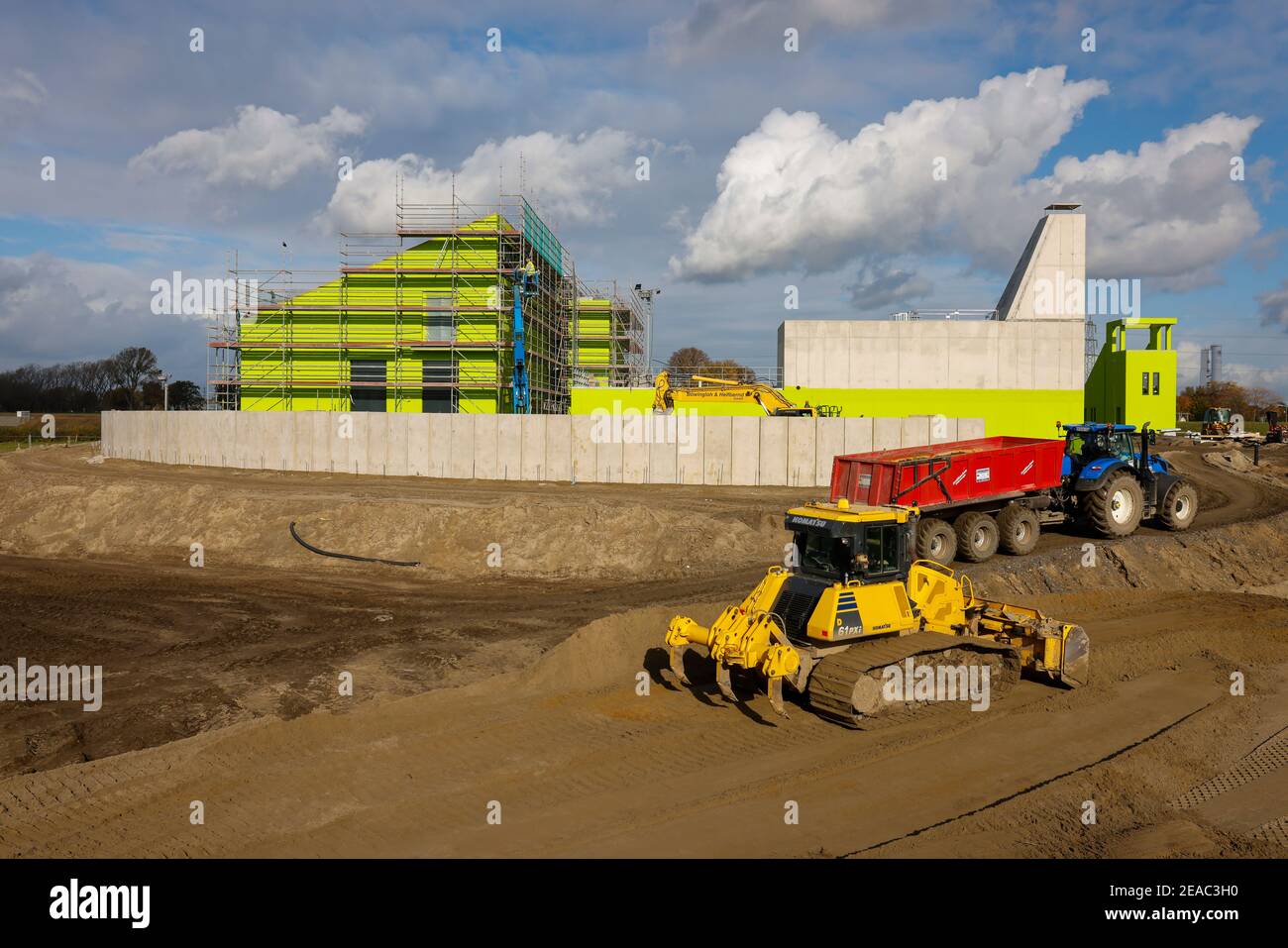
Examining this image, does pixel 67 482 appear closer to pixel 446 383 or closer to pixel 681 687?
pixel 446 383

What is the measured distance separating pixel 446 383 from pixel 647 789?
35.2 metres

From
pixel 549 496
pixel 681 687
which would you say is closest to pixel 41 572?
pixel 549 496

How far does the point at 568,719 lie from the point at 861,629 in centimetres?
361

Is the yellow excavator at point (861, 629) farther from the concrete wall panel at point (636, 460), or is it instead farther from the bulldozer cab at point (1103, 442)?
the concrete wall panel at point (636, 460)

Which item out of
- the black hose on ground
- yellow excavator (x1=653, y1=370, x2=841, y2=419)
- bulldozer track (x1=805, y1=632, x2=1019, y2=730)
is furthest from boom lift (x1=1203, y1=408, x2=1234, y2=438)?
bulldozer track (x1=805, y1=632, x2=1019, y2=730)

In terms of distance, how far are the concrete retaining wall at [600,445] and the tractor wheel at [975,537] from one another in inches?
472

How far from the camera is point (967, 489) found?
1961 cm

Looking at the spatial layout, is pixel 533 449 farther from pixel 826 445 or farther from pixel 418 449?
pixel 826 445

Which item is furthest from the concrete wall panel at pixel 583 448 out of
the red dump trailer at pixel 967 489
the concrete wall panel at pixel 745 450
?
the red dump trailer at pixel 967 489

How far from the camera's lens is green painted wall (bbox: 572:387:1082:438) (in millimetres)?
40094

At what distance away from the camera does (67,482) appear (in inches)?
1163

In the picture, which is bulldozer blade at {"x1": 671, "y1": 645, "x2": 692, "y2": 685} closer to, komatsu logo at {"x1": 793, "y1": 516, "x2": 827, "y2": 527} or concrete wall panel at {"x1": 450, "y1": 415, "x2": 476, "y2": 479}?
komatsu logo at {"x1": 793, "y1": 516, "x2": 827, "y2": 527}

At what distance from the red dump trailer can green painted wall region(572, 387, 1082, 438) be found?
1911 centimetres

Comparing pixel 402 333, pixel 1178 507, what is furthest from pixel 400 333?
pixel 1178 507
